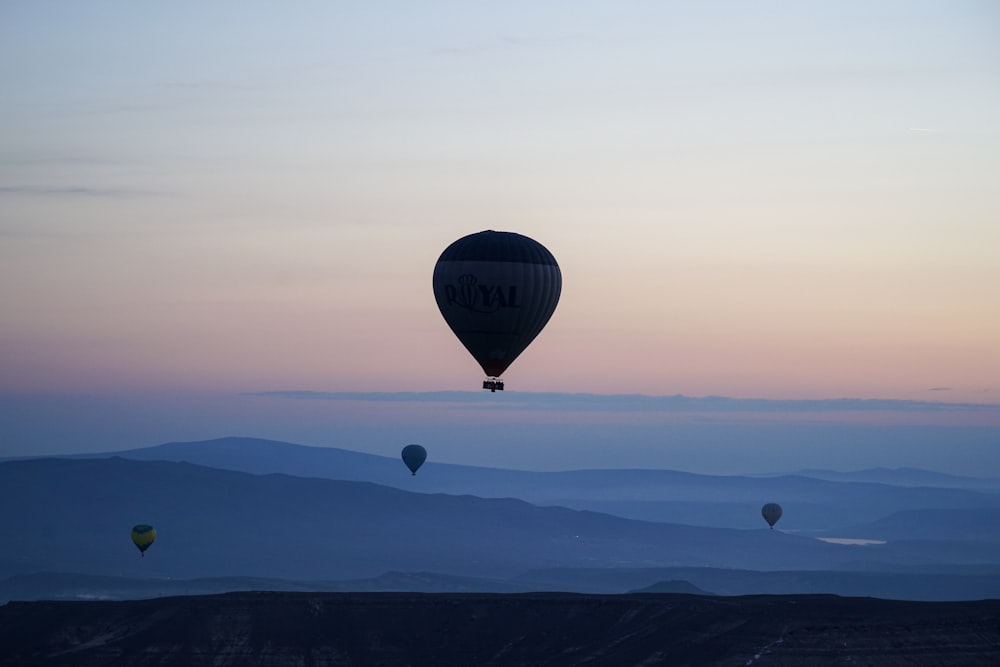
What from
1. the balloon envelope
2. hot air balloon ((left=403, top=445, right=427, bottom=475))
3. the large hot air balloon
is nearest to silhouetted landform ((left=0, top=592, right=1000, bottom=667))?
the large hot air balloon

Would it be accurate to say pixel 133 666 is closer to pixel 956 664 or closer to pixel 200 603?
pixel 200 603

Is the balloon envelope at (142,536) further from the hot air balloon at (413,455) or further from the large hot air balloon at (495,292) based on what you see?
the large hot air balloon at (495,292)

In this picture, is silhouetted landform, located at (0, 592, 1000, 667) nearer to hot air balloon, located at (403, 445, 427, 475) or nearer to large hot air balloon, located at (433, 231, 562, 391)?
large hot air balloon, located at (433, 231, 562, 391)

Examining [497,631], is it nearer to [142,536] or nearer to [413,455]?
[142,536]

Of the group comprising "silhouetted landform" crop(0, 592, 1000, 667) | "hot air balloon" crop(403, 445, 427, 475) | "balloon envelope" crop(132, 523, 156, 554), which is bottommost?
"silhouetted landform" crop(0, 592, 1000, 667)

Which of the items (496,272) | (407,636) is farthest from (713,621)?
(496,272)

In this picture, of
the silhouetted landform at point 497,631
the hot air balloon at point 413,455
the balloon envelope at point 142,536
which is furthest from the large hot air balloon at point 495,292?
the hot air balloon at point 413,455
